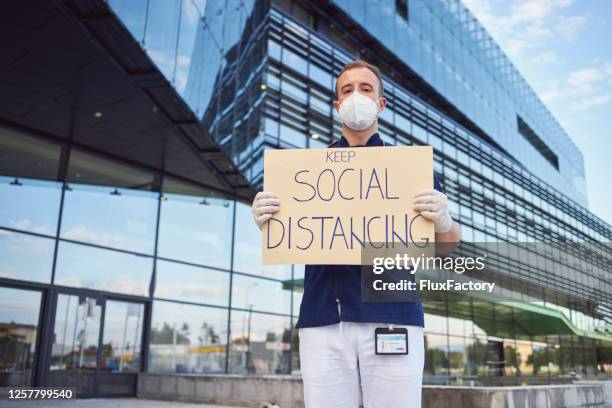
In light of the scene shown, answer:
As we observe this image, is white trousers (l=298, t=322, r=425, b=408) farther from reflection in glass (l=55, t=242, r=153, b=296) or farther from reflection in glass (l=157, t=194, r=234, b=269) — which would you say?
reflection in glass (l=157, t=194, r=234, b=269)

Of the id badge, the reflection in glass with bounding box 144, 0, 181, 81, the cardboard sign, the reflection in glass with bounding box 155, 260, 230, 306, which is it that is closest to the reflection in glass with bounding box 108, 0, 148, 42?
the reflection in glass with bounding box 144, 0, 181, 81

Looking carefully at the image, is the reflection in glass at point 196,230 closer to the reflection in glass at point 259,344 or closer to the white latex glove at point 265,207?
the reflection in glass at point 259,344

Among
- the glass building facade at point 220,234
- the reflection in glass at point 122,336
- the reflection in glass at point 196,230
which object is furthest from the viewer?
the reflection in glass at point 196,230

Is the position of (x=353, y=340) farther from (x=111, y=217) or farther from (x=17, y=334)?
(x=111, y=217)

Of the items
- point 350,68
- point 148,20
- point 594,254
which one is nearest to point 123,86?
point 148,20

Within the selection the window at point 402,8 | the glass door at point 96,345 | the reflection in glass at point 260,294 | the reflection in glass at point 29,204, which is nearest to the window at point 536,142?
the window at point 402,8

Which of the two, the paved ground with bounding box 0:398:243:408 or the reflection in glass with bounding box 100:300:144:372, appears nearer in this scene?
the paved ground with bounding box 0:398:243:408

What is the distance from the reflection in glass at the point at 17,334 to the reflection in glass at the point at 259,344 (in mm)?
5498

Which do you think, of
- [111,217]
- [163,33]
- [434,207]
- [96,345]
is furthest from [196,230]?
[434,207]

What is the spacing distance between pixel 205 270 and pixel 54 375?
4836 millimetres

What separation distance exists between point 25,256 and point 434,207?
1148 cm

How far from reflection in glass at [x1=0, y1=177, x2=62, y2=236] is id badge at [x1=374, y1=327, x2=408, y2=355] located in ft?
37.2

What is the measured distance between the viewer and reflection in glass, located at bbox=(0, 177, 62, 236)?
11.6 m

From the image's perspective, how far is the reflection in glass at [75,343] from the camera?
39.5ft
